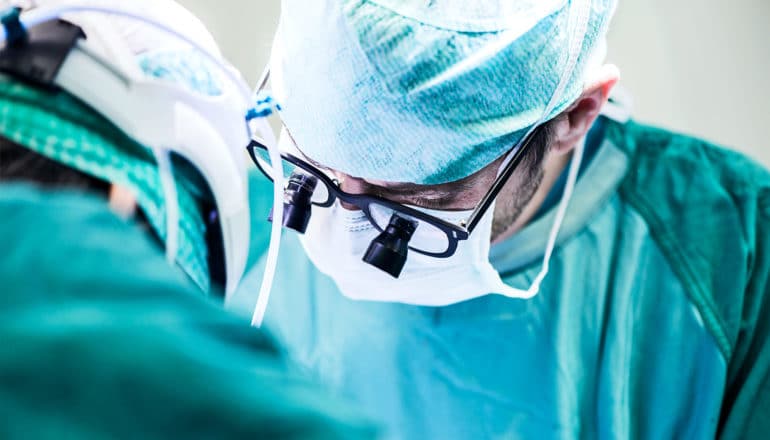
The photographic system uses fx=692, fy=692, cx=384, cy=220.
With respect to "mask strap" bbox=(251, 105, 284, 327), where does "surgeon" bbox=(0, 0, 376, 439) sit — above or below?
above

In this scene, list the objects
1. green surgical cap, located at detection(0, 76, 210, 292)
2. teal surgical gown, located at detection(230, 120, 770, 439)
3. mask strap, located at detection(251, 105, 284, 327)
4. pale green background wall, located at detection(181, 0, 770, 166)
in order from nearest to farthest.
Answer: green surgical cap, located at detection(0, 76, 210, 292) → mask strap, located at detection(251, 105, 284, 327) → teal surgical gown, located at detection(230, 120, 770, 439) → pale green background wall, located at detection(181, 0, 770, 166)

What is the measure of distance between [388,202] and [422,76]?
206 millimetres

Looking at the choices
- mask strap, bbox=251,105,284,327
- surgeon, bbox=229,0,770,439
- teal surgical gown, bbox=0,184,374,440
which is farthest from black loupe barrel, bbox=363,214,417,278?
teal surgical gown, bbox=0,184,374,440

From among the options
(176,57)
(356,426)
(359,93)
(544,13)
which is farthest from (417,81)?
(356,426)

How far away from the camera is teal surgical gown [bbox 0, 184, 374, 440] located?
0.31 meters

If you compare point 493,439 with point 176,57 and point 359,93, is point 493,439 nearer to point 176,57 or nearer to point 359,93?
point 359,93

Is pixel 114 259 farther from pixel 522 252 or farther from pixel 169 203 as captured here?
pixel 522 252

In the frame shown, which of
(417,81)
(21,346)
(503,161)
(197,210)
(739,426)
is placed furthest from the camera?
(739,426)

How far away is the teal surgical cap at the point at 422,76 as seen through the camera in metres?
0.77

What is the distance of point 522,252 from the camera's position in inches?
46.2

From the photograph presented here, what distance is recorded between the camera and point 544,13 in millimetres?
797

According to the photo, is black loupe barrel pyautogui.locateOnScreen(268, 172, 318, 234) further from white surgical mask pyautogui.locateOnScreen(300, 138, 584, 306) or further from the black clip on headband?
the black clip on headband

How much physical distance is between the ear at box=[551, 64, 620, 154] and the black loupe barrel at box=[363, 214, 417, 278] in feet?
0.89

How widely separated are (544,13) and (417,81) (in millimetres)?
169
